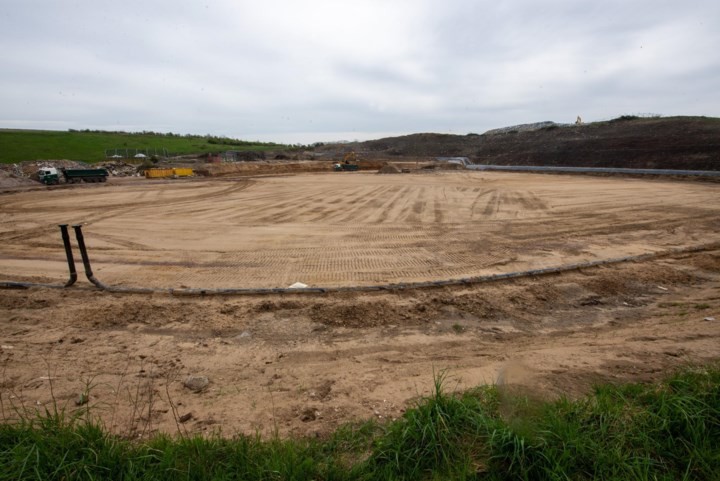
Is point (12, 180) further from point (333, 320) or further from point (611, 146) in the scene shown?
point (611, 146)

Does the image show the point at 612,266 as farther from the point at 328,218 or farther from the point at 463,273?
the point at 328,218

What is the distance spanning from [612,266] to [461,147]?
189 ft

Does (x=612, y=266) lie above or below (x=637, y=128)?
below

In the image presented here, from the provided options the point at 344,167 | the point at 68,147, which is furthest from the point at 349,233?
the point at 68,147

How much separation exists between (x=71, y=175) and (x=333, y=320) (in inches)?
1484

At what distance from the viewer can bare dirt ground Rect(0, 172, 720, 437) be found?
158 inches

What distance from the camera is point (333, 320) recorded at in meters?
6.01

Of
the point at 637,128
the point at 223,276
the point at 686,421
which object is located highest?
the point at 637,128

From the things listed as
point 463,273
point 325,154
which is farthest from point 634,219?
point 325,154

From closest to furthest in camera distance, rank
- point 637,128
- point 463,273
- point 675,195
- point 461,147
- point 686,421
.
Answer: point 686,421 → point 463,273 → point 675,195 → point 637,128 → point 461,147

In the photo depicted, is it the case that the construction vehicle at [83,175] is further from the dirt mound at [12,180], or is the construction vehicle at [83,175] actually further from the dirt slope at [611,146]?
the dirt slope at [611,146]

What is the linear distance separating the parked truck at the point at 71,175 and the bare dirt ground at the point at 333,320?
24627 millimetres

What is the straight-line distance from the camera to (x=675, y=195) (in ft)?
62.1

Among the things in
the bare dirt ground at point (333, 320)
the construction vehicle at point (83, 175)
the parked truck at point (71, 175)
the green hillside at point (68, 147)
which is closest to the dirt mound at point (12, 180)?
the parked truck at point (71, 175)
